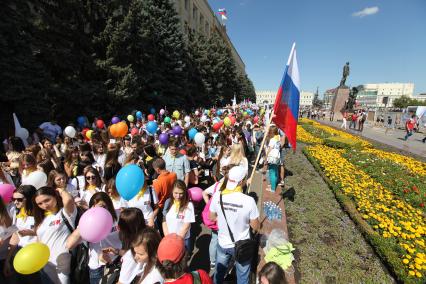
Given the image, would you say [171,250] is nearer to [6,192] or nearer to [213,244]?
[213,244]

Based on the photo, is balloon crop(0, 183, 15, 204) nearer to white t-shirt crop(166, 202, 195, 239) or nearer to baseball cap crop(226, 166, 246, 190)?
white t-shirt crop(166, 202, 195, 239)

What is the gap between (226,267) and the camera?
9.59 feet

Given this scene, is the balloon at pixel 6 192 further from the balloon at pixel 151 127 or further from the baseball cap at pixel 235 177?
the balloon at pixel 151 127

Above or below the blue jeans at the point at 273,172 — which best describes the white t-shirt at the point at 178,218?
above

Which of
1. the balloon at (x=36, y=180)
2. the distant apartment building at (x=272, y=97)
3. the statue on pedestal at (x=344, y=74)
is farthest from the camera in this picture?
the distant apartment building at (x=272, y=97)

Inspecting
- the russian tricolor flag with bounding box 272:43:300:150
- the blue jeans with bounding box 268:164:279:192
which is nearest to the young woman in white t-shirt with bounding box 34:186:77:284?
the russian tricolor flag with bounding box 272:43:300:150

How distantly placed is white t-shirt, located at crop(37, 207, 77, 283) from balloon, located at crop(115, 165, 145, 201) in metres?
0.62

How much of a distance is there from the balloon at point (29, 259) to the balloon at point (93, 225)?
348mm

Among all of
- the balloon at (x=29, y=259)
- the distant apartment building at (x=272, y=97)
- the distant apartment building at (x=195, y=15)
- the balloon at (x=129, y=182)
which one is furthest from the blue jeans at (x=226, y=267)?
the distant apartment building at (x=272, y=97)

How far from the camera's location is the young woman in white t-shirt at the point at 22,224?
2.52 meters

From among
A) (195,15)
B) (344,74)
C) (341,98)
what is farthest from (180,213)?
(195,15)

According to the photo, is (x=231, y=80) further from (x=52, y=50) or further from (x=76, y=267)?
(x=76, y=267)

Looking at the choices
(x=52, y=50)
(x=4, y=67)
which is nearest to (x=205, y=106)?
(x=52, y=50)

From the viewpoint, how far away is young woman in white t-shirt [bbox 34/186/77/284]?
2482 millimetres
